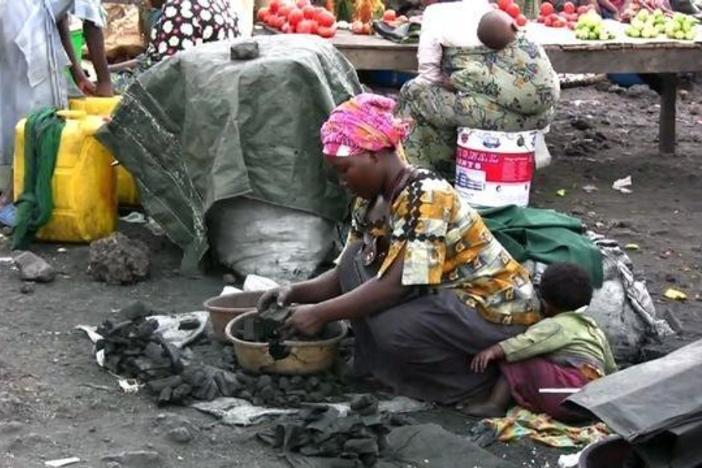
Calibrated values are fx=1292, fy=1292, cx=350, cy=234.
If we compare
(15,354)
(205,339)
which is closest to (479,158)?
(205,339)

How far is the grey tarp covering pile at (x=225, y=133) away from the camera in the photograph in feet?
21.8

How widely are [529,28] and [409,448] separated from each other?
6.08 meters

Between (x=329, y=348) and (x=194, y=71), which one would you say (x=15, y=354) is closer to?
(x=329, y=348)

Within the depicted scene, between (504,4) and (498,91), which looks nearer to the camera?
(498,91)

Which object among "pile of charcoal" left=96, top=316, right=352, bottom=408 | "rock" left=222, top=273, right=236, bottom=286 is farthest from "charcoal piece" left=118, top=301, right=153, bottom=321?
"rock" left=222, top=273, right=236, bottom=286

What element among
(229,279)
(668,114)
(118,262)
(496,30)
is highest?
(496,30)

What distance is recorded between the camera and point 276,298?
5395mm

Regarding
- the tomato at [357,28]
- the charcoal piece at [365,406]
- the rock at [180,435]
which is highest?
the tomato at [357,28]

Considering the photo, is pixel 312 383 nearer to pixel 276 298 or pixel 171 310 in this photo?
pixel 276 298

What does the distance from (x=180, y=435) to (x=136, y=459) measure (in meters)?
0.27

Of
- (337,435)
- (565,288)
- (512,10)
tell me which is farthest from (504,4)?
(337,435)

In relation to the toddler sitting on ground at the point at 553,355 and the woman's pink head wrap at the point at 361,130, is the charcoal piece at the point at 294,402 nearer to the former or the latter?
the toddler sitting on ground at the point at 553,355

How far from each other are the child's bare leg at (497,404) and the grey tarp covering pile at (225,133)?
1.85 meters

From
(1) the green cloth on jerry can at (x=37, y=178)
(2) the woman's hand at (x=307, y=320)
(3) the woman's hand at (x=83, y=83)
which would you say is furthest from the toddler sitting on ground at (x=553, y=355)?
(3) the woman's hand at (x=83, y=83)
